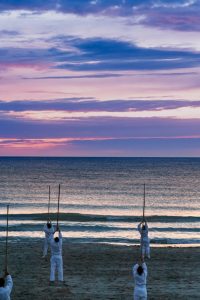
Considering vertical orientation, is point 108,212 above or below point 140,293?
above

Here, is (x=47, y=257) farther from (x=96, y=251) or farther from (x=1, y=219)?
(x=1, y=219)

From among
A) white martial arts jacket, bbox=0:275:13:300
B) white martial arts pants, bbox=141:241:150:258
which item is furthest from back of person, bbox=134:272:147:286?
white martial arts pants, bbox=141:241:150:258

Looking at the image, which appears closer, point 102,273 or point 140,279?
point 140,279

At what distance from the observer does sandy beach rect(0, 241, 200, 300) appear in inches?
661

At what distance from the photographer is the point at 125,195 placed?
68438mm

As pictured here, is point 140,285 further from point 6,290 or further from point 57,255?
point 57,255

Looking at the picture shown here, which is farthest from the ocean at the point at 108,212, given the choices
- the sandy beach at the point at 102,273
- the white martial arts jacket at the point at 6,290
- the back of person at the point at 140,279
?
the white martial arts jacket at the point at 6,290

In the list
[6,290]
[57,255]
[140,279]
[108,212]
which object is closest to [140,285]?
[140,279]

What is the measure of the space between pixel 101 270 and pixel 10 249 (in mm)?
6346

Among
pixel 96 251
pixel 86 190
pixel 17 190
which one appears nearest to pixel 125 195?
pixel 86 190

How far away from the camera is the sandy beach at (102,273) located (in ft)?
55.1

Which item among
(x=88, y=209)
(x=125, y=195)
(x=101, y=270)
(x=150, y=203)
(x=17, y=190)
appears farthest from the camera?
(x=17, y=190)

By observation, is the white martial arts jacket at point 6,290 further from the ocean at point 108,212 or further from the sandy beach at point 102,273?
the ocean at point 108,212

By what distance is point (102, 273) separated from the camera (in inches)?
774
